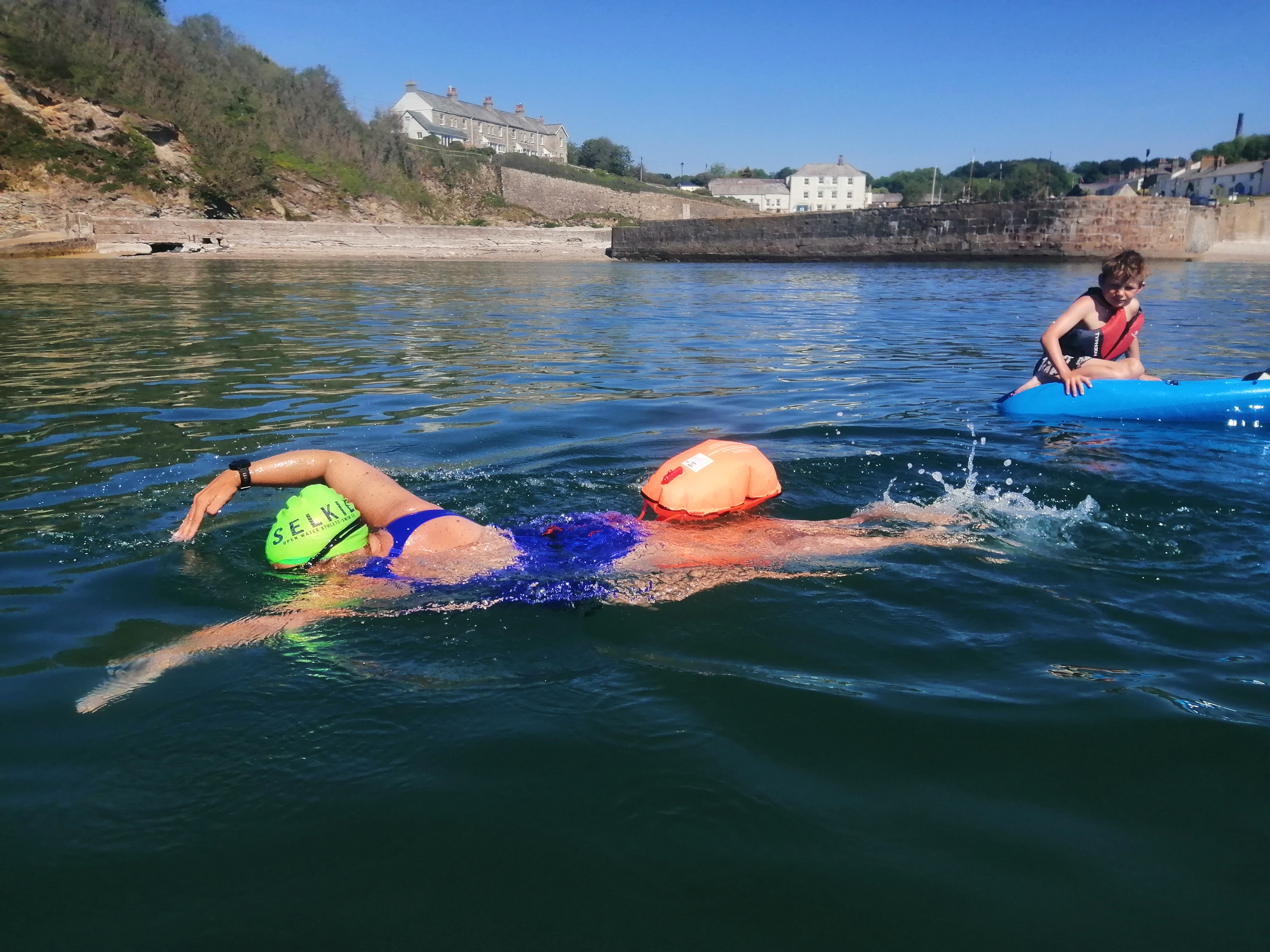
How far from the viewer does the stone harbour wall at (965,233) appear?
1342 inches

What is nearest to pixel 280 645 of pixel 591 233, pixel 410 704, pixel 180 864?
pixel 410 704

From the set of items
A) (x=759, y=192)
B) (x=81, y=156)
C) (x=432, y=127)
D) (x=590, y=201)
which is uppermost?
(x=432, y=127)

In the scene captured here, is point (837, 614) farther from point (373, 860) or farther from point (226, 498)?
point (226, 498)

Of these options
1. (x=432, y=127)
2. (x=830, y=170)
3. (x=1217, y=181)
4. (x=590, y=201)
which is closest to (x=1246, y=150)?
(x=1217, y=181)

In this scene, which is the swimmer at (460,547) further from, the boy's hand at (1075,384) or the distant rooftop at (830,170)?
the distant rooftop at (830,170)

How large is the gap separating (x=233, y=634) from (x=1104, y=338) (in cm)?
754

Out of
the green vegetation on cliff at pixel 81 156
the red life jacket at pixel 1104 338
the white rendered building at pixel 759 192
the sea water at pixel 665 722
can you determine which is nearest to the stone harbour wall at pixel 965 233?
the green vegetation on cliff at pixel 81 156

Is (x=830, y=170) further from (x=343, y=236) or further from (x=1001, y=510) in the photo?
(x=1001, y=510)

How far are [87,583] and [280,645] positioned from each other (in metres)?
1.37

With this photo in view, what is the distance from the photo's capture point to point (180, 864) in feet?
7.25

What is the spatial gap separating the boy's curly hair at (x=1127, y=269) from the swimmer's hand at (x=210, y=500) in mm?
6707

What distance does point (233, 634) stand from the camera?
348 cm

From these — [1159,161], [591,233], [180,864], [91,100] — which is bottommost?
[180,864]

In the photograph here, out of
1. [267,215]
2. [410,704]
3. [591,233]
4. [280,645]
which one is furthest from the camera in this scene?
[591,233]
